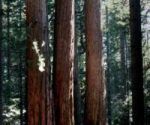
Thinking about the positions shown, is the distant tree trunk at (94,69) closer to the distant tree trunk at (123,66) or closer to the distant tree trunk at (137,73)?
the distant tree trunk at (137,73)

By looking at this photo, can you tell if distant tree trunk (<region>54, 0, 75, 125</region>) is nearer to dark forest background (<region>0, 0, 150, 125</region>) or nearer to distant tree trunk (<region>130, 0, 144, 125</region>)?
distant tree trunk (<region>130, 0, 144, 125</region>)

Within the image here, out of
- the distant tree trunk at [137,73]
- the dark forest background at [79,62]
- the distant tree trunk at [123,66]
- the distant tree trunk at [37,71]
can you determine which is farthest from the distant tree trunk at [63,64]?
the distant tree trunk at [123,66]

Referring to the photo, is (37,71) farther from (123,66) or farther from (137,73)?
(123,66)

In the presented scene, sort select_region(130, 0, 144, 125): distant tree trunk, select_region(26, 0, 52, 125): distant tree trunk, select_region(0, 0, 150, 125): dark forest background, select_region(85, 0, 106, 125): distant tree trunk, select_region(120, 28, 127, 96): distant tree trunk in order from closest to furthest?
select_region(26, 0, 52, 125): distant tree trunk < select_region(85, 0, 106, 125): distant tree trunk < select_region(130, 0, 144, 125): distant tree trunk < select_region(0, 0, 150, 125): dark forest background < select_region(120, 28, 127, 96): distant tree trunk

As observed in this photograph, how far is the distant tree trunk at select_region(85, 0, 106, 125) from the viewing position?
10.1 metres

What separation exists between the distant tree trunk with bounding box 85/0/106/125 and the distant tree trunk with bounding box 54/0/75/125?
0.81 metres

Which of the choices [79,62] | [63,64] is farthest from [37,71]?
[79,62]

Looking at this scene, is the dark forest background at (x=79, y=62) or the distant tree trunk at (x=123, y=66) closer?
the dark forest background at (x=79, y=62)

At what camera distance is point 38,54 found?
26.8 ft

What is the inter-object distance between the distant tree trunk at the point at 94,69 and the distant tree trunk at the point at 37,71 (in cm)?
177

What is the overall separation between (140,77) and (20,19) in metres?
25.6

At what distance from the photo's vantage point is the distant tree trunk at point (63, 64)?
30.6 ft

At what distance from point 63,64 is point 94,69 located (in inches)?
41.0

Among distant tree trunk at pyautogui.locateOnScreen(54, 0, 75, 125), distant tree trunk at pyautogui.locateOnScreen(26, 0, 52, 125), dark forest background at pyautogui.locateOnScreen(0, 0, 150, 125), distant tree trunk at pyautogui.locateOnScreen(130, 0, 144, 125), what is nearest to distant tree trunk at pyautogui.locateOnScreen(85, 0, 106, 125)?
distant tree trunk at pyautogui.locateOnScreen(54, 0, 75, 125)
